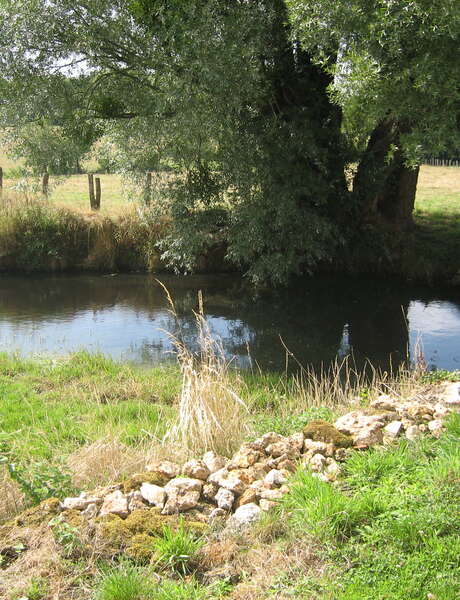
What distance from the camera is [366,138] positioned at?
52.4 ft

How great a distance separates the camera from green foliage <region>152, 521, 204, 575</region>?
3.74 metres

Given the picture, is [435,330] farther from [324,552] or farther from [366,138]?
[324,552]

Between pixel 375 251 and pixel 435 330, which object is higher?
pixel 375 251

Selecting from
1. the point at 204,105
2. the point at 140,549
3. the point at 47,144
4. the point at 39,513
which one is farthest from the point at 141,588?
the point at 47,144

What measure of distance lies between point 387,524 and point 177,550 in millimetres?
1279

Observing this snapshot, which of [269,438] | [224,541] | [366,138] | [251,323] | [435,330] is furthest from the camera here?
[366,138]

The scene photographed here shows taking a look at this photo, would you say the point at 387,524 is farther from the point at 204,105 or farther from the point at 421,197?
the point at 421,197

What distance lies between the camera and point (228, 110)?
1313cm

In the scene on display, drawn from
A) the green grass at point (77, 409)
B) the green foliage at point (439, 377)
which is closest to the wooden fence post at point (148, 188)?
the green grass at point (77, 409)

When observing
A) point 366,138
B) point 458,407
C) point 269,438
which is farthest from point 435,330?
point 269,438

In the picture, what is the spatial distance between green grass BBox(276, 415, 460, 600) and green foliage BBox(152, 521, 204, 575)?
0.62 metres

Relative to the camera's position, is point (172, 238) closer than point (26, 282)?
Yes

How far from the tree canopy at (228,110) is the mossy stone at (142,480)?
7341mm

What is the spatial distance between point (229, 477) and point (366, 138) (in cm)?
1305
